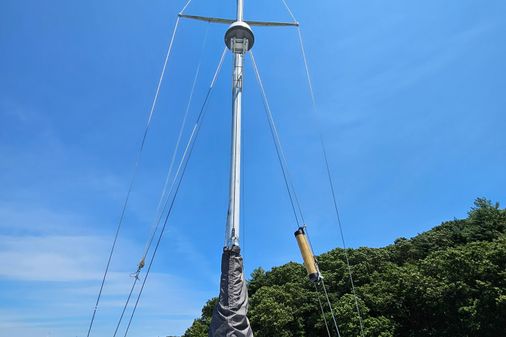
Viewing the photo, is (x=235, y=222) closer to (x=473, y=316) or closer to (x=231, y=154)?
(x=231, y=154)

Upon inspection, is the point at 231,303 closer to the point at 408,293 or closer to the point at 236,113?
the point at 236,113

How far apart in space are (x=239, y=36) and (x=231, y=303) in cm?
715

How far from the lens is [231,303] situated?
7594 mm

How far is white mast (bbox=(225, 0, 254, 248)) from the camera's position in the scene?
28.2 feet

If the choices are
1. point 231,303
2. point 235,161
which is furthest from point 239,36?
point 231,303

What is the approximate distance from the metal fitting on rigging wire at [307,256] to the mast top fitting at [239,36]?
5420mm

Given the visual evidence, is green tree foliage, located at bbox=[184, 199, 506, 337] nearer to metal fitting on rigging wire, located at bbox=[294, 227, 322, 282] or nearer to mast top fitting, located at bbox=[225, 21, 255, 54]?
metal fitting on rigging wire, located at bbox=[294, 227, 322, 282]

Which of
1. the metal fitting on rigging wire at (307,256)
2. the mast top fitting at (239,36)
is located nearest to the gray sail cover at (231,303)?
the metal fitting on rigging wire at (307,256)

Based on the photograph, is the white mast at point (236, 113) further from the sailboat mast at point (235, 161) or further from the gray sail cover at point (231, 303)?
the gray sail cover at point (231, 303)

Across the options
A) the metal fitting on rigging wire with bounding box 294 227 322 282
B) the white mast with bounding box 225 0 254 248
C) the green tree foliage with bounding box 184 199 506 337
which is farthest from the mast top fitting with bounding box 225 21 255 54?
the green tree foliage with bounding box 184 199 506 337

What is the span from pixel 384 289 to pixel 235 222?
28.2 m

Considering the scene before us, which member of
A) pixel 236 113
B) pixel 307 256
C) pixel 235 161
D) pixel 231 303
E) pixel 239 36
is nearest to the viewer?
pixel 231 303

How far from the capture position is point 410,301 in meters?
32.1

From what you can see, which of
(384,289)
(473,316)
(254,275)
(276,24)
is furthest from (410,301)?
(276,24)
